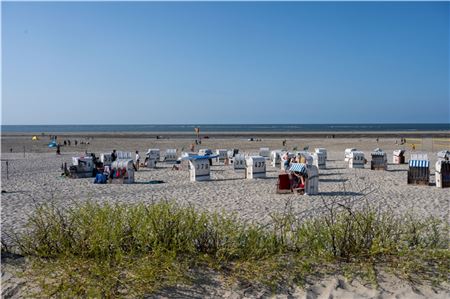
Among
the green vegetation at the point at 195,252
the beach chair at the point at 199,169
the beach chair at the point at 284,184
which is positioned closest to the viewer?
the green vegetation at the point at 195,252

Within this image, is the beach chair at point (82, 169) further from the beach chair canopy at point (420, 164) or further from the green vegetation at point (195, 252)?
the green vegetation at point (195, 252)

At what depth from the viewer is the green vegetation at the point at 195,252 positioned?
189 inches

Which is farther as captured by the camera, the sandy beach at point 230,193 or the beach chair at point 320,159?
the beach chair at point 320,159

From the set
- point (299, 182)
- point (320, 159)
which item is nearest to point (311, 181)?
point (299, 182)

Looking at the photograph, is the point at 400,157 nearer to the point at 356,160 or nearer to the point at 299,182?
the point at 356,160

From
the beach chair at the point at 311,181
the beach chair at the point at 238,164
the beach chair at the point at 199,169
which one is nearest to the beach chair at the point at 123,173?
the beach chair at the point at 199,169

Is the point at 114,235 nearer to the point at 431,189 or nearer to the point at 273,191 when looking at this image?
the point at 273,191

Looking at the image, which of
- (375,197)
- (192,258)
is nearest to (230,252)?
(192,258)

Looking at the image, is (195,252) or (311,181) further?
(311,181)

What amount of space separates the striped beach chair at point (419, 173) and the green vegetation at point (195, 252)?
395 inches

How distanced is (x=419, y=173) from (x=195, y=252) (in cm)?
1198

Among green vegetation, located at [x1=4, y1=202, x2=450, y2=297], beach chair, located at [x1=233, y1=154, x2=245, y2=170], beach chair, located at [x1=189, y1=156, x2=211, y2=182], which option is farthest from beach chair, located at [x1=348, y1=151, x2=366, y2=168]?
green vegetation, located at [x1=4, y1=202, x2=450, y2=297]

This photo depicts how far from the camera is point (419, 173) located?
49.4 ft

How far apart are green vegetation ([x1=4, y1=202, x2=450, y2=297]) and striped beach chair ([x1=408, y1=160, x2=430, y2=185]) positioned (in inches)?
395
